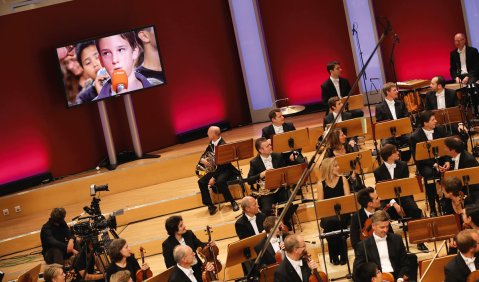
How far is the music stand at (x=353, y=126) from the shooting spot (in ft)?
35.2

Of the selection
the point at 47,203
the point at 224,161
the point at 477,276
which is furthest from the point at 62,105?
the point at 477,276

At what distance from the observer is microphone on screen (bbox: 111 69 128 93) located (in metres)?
13.1

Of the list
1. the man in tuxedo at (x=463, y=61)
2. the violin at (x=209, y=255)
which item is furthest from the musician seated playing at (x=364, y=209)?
the man in tuxedo at (x=463, y=61)

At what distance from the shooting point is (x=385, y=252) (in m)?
8.31

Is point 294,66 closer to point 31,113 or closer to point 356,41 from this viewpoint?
point 356,41

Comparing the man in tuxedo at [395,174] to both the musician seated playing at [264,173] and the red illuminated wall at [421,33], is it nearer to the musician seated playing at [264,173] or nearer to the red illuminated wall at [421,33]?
the musician seated playing at [264,173]

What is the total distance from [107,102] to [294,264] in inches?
269

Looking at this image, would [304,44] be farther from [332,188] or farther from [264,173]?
[332,188]

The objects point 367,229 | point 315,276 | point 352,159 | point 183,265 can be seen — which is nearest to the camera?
point 315,276

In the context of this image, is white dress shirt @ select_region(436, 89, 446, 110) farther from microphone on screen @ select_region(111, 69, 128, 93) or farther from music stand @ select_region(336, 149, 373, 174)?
microphone on screen @ select_region(111, 69, 128, 93)

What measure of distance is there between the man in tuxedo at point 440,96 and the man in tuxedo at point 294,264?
4582 millimetres

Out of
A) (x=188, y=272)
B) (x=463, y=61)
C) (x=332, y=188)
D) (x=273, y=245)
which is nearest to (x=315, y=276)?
(x=273, y=245)

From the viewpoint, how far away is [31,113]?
13273 millimetres

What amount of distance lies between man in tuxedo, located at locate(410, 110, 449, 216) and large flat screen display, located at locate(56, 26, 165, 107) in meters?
4.71
